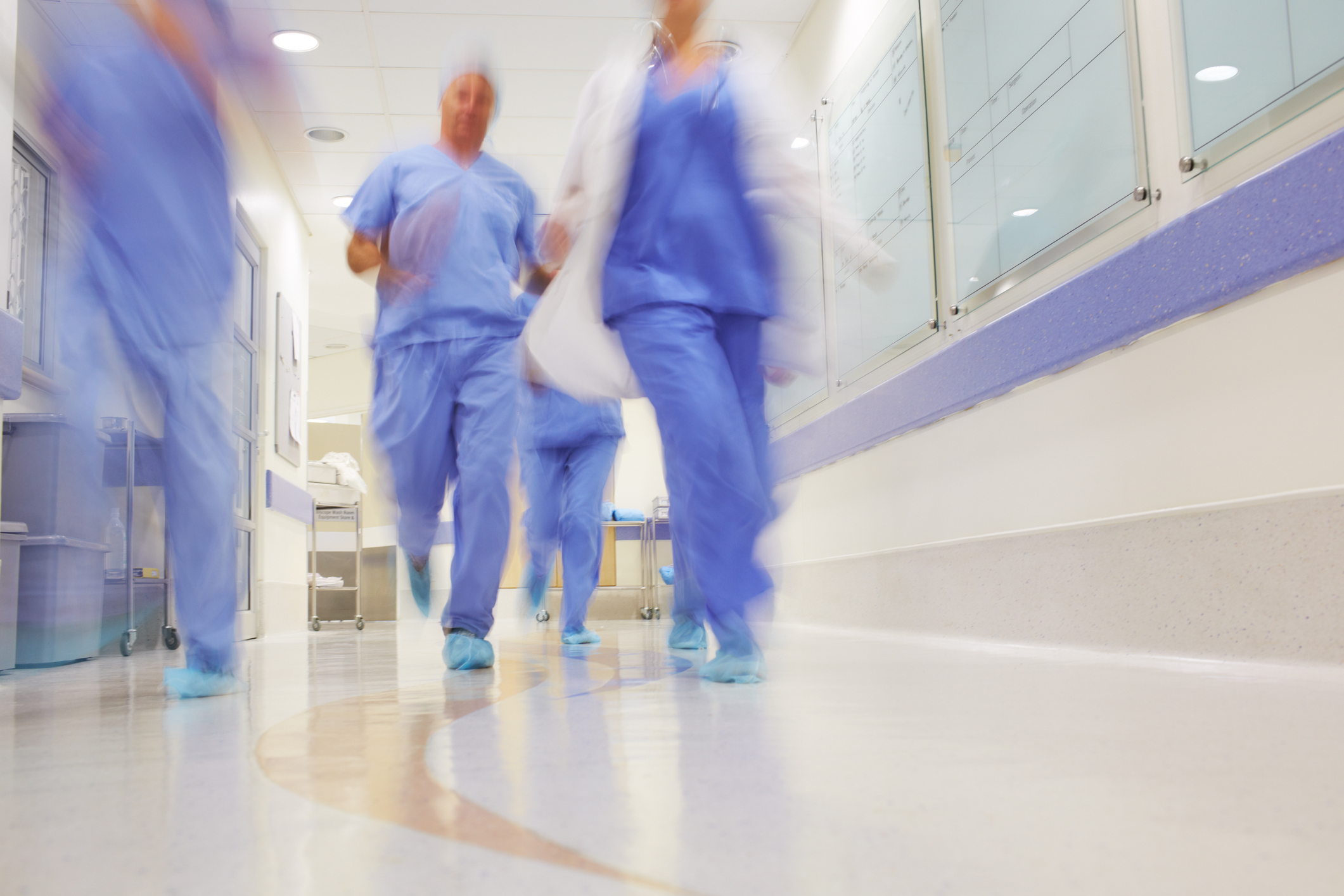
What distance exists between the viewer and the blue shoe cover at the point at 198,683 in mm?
1703

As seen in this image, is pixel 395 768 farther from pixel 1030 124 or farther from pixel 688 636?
pixel 1030 124

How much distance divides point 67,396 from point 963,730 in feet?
5.19

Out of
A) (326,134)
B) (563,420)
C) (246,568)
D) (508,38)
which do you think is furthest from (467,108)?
(246,568)

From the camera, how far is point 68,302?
1.71 m

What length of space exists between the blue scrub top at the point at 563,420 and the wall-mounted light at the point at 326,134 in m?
3.40

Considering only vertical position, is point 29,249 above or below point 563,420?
above

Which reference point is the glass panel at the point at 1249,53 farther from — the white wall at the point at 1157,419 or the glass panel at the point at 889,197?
the glass panel at the point at 889,197

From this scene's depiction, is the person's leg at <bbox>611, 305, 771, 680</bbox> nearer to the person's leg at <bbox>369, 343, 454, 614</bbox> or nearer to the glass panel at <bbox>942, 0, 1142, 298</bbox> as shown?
the person's leg at <bbox>369, 343, 454, 614</bbox>

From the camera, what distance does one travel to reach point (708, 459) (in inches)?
71.6

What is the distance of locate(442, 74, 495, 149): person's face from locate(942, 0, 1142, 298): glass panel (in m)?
1.34

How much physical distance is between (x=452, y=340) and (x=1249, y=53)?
5.28ft

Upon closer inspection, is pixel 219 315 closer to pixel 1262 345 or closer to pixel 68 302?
pixel 68 302

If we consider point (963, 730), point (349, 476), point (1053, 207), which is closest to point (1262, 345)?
point (1053, 207)

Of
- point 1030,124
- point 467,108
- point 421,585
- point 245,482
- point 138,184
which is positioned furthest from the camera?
point 245,482
